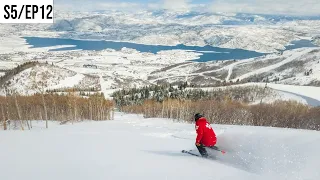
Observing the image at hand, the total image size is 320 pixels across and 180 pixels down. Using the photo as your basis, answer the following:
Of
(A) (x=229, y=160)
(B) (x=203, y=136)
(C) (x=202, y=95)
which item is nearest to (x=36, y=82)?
(C) (x=202, y=95)

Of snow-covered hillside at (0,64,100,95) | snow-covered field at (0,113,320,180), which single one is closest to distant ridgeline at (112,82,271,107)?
snow-covered hillside at (0,64,100,95)

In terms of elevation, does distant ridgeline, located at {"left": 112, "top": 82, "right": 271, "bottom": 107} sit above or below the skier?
below

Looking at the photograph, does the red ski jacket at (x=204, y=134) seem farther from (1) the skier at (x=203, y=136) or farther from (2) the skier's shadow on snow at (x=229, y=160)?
(2) the skier's shadow on snow at (x=229, y=160)

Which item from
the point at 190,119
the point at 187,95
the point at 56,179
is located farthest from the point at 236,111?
the point at 56,179

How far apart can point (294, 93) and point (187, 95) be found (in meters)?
45.3

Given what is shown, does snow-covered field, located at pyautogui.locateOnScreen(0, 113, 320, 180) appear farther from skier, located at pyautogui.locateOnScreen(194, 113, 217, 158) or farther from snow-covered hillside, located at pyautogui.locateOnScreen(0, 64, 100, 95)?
snow-covered hillside, located at pyautogui.locateOnScreen(0, 64, 100, 95)

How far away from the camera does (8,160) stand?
1366cm

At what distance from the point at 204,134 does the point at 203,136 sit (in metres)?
0.15

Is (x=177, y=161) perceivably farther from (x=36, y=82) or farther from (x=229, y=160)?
(x=36, y=82)

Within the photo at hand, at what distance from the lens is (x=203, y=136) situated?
48.8ft

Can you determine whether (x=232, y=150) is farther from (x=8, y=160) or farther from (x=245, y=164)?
(x=8, y=160)

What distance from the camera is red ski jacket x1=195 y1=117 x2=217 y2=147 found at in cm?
1459

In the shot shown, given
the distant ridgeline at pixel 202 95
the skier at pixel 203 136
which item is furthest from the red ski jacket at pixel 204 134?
the distant ridgeline at pixel 202 95

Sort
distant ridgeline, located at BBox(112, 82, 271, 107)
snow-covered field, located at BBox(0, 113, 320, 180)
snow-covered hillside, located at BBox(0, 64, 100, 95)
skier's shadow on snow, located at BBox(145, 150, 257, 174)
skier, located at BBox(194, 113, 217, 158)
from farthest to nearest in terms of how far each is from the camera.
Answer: snow-covered hillside, located at BBox(0, 64, 100, 95)
distant ridgeline, located at BBox(112, 82, 271, 107)
skier, located at BBox(194, 113, 217, 158)
skier's shadow on snow, located at BBox(145, 150, 257, 174)
snow-covered field, located at BBox(0, 113, 320, 180)
